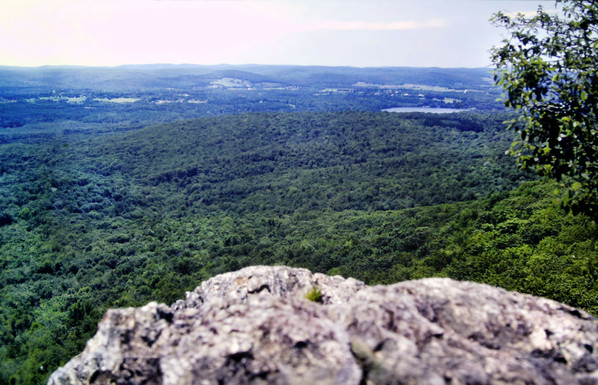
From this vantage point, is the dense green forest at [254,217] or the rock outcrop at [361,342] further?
the dense green forest at [254,217]

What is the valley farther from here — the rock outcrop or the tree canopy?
the rock outcrop

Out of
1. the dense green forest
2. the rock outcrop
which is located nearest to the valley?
the dense green forest

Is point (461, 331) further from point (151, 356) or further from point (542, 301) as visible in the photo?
point (151, 356)

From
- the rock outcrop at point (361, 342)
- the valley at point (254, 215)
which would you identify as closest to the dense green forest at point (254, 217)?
the valley at point (254, 215)

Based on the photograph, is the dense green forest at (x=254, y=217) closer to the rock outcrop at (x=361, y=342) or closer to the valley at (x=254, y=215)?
the valley at (x=254, y=215)

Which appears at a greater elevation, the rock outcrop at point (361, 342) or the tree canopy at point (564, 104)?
the tree canopy at point (564, 104)

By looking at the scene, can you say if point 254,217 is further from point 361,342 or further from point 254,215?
point 361,342
